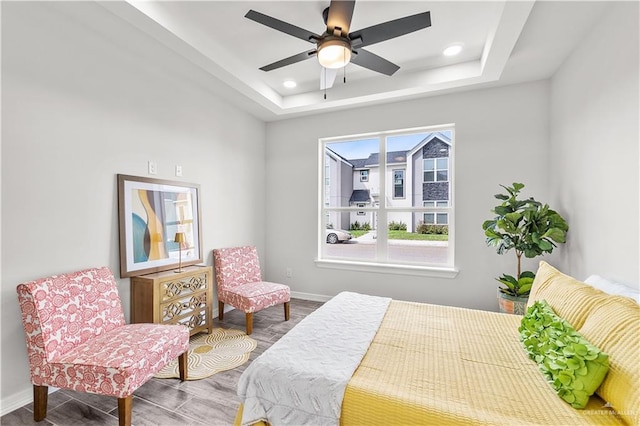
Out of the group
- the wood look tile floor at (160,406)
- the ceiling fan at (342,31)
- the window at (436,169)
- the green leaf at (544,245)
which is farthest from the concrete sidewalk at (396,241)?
the ceiling fan at (342,31)

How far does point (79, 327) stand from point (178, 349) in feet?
2.09

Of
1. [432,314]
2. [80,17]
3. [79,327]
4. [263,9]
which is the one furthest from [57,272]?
[432,314]

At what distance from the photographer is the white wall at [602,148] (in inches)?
73.9

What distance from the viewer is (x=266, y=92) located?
3.63m

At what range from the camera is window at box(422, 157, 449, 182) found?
374 centimetres

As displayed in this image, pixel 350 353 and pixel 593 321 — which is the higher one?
pixel 593 321

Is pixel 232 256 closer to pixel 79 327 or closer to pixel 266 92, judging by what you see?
pixel 79 327

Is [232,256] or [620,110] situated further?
[232,256]

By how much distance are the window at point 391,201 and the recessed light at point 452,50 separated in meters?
0.94

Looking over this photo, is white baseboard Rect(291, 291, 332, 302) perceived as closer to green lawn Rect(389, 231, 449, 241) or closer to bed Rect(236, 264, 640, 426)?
green lawn Rect(389, 231, 449, 241)

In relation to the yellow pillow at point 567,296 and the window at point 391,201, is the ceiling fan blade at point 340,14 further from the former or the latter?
the window at point 391,201

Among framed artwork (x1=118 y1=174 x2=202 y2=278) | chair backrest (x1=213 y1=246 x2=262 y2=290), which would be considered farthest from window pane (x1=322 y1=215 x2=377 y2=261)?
framed artwork (x1=118 y1=174 x2=202 y2=278)

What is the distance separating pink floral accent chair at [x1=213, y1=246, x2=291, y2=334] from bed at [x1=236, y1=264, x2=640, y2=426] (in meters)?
1.36

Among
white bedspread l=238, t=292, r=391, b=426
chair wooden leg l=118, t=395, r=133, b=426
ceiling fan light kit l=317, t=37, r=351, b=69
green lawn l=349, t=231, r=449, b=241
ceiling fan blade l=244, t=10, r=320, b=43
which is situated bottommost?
chair wooden leg l=118, t=395, r=133, b=426
